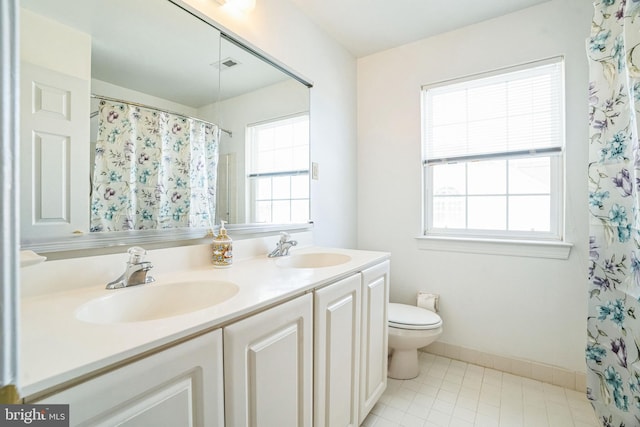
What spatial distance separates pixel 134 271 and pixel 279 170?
980mm

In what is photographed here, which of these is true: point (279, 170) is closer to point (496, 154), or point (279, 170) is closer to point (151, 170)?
point (151, 170)

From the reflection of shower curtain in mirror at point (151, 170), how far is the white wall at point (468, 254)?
1459mm

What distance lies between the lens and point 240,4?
1.35 metres

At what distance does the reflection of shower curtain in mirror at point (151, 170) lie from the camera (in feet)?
3.07

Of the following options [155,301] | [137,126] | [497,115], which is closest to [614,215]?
[497,115]

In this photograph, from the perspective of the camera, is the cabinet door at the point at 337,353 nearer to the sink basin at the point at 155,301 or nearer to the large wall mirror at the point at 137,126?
the sink basin at the point at 155,301

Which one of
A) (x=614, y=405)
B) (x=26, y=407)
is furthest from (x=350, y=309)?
(x=614, y=405)

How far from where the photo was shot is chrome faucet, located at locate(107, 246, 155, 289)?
0.88m

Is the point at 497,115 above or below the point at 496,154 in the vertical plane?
above

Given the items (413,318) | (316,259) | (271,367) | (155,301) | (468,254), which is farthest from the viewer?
(468,254)

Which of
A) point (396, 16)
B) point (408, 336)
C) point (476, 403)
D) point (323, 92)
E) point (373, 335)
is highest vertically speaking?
point (396, 16)

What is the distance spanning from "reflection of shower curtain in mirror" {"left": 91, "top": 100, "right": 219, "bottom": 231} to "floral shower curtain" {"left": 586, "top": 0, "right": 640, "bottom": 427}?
1.75 m

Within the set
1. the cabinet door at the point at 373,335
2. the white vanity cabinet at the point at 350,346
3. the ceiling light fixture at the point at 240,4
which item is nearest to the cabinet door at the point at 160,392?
the white vanity cabinet at the point at 350,346

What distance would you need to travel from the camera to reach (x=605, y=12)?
4.13 ft
